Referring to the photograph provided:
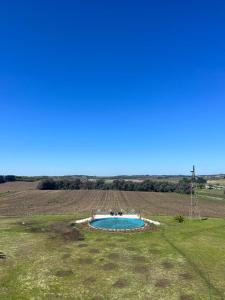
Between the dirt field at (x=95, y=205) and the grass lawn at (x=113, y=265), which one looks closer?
the grass lawn at (x=113, y=265)

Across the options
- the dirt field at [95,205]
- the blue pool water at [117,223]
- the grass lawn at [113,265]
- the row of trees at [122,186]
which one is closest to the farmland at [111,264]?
the grass lawn at [113,265]

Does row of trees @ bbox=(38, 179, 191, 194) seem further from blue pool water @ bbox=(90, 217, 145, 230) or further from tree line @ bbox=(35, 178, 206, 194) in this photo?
blue pool water @ bbox=(90, 217, 145, 230)

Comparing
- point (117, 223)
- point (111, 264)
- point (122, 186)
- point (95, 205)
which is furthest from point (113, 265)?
point (122, 186)

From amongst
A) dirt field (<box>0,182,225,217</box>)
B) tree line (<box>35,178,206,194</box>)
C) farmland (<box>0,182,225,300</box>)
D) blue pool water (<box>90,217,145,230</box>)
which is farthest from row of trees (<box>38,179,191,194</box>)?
farmland (<box>0,182,225,300</box>)

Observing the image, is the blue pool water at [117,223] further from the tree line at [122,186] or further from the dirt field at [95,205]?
the tree line at [122,186]

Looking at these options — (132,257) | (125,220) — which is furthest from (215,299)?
(125,220)

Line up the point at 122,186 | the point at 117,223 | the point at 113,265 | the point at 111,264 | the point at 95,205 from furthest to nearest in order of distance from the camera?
the point at 122,186 → the point at 95,205 → the point at 117,223 → the point at 111,264 → the point at 113,265

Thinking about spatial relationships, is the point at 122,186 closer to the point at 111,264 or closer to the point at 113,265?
the point at 111,264
